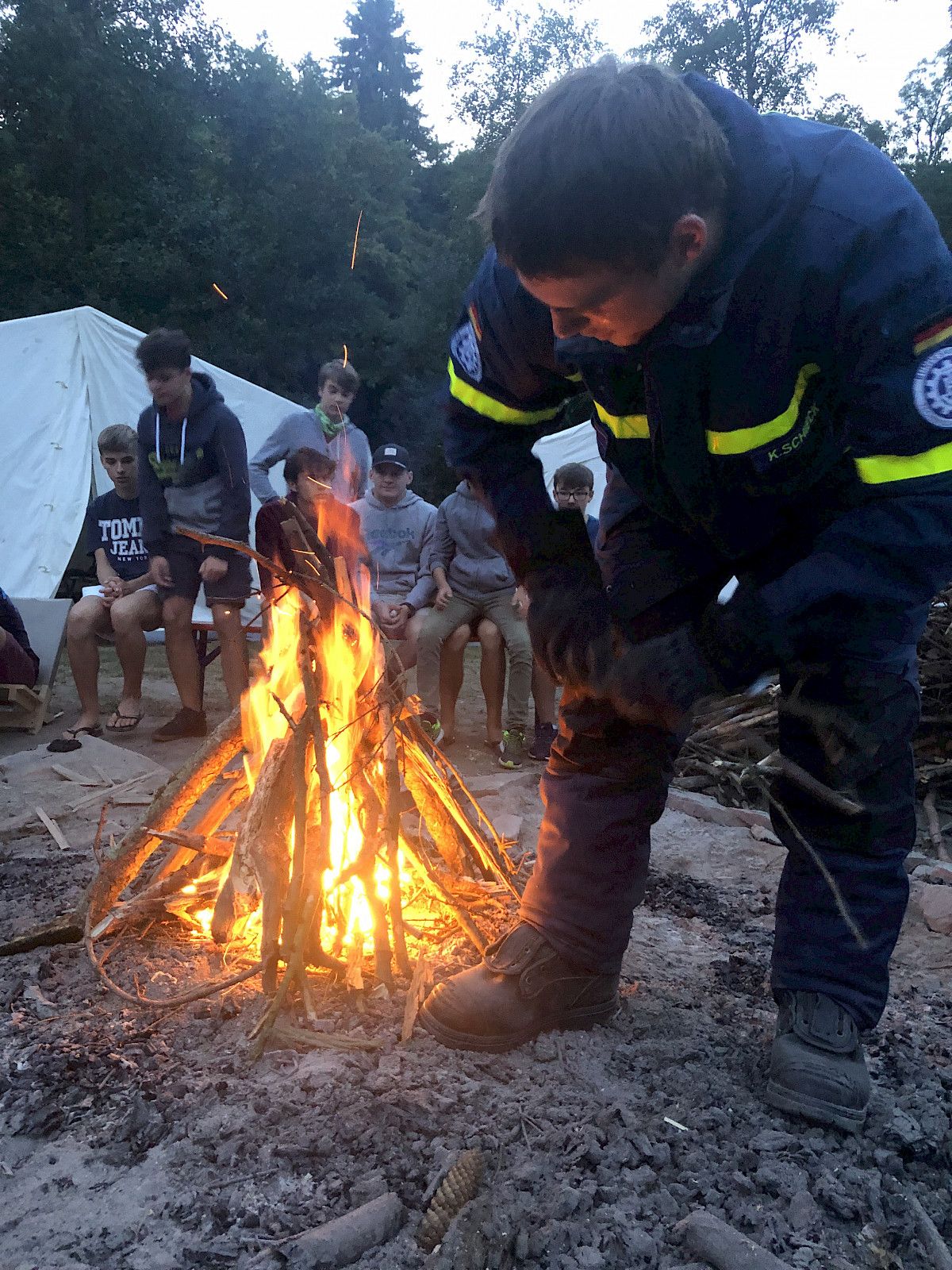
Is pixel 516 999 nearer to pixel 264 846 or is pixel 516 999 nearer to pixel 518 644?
pixel 264 846

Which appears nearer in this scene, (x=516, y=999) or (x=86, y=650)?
(x=516, y=999)

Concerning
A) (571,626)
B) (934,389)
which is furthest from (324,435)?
(934,389)

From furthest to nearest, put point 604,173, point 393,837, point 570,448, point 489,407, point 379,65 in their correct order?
point 379,65 → point 570,448 → point 393,837 → point 489,407 → point 604,173

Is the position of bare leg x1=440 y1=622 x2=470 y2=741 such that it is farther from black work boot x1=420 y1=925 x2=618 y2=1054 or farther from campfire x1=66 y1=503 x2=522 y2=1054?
black work boot x1=420 y1=925 x2=618 y2=1054

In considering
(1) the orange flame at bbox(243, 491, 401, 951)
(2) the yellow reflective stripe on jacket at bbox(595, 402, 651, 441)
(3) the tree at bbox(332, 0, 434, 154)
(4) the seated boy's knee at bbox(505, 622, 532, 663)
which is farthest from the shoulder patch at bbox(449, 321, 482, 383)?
(3) the tree at bbox(332, 0, 434, 154)

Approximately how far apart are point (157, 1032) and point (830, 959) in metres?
1.32

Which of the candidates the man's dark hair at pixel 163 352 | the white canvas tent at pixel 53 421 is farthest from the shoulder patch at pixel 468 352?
the white canvas tent at pixel 53 421

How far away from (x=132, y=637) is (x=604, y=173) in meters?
4.44

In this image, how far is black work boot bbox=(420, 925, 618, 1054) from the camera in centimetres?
179

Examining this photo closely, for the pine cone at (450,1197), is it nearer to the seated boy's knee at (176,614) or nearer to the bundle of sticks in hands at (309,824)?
the bundle of sticks in hands at (309,824)

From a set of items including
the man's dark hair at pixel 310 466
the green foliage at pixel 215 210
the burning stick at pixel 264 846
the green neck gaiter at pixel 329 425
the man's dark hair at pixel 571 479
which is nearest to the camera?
the burning stick at pixel 264 846

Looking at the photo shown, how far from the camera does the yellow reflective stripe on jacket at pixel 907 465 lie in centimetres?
142

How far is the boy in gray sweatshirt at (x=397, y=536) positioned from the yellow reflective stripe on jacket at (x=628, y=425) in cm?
374

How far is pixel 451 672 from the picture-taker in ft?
17.6
